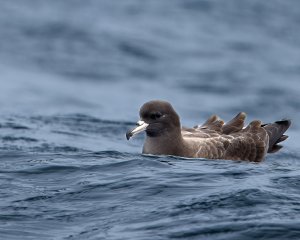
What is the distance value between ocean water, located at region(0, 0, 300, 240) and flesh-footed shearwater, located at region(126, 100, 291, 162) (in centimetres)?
35

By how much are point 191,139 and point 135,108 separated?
745 centimetres

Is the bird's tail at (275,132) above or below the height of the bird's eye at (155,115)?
below

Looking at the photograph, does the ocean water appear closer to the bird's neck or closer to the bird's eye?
Answer: the bird's neck

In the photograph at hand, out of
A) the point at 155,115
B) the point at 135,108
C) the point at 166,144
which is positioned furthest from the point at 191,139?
the point at 135,108

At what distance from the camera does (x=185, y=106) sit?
71.0 feet

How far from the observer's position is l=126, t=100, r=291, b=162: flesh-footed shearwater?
44.7 ft

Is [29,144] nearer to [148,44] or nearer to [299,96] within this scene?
[299,96]

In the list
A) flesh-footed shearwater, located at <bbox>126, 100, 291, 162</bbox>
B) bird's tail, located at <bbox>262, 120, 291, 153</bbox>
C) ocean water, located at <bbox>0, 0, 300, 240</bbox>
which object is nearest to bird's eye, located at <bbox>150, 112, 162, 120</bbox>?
flesh-footed shearwater, located at <bbox>126, 100, 291, 162</bbox>

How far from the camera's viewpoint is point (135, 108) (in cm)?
2130

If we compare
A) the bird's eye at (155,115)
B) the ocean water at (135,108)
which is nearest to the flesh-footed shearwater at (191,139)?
the bird's eye at (155,115)

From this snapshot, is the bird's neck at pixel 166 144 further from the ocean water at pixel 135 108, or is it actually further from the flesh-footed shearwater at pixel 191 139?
the ocean water at pixel 135 108

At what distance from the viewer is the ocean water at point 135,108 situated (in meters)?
9.57

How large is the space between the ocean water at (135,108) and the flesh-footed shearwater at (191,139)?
0.35 meters

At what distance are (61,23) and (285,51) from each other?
5.65 meters
